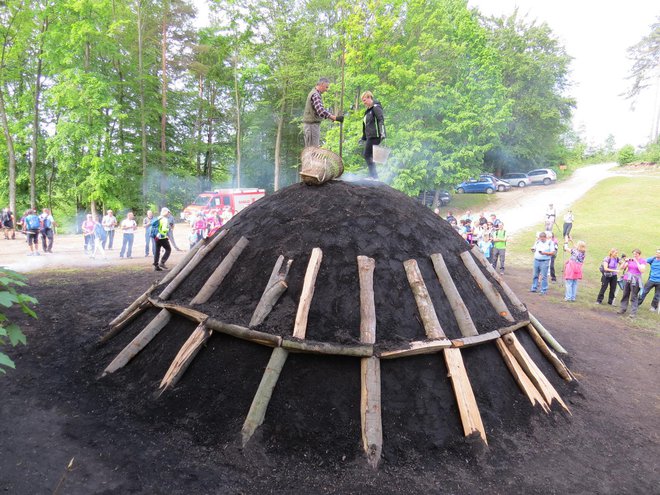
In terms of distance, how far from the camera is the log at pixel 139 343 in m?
5.95

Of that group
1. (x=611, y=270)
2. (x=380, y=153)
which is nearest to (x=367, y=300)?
(x=380, y=153)

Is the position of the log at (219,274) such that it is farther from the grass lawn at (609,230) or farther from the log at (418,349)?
the grass lawn at (609,230)

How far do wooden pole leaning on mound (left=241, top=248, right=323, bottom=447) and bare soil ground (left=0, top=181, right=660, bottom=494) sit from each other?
0.14 meters

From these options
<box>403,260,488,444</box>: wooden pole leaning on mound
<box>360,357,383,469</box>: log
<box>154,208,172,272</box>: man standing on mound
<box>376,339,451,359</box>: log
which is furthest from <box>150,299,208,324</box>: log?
<box>154,208,172,272</box>: man standing on mound

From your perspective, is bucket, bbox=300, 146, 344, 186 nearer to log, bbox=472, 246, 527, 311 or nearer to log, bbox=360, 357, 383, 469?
log, bbox=472, 246, 527, 311

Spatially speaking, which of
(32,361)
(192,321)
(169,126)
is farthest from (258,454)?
(169,126)

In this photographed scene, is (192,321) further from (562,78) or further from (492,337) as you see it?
(562,78)

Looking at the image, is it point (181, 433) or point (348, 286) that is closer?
point (181, 433)

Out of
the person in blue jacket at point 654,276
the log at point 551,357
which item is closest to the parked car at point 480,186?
the person in blue jacket at point 654,276

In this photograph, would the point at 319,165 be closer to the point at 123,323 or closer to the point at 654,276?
the point at 123,323

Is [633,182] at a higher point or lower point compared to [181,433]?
higher

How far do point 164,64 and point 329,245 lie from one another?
2865cm

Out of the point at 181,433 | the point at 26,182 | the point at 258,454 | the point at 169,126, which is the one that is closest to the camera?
the point at 258,454

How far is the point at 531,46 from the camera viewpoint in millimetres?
39375
